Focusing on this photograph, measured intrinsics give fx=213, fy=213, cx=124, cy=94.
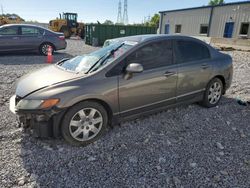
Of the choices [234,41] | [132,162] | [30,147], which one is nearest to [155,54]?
[132,162]

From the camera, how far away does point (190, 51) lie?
4062 mm

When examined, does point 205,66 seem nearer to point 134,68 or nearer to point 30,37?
point 134,68

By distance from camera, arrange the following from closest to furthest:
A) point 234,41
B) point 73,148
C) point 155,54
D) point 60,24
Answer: point 73,148 → point 155,54 → point 234,41 → point 60,24

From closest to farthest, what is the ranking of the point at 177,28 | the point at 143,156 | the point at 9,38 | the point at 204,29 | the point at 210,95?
the point at 143,156 → the point at 210,95 → the point at 9,38 → the point at 204,29 → the point at 177,28

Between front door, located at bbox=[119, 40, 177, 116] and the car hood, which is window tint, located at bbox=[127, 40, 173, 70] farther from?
the car hood

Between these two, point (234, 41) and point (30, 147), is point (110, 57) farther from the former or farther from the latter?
point (234, 41)

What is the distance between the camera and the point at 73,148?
3049 millimetres

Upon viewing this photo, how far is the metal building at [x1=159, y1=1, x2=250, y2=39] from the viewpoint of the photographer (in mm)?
20547

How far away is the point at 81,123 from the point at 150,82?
1.28 meters

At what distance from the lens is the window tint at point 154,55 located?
11.2ft

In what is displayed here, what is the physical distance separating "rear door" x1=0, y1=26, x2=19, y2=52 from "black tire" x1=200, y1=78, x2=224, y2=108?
9264mm

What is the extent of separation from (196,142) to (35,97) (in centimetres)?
244

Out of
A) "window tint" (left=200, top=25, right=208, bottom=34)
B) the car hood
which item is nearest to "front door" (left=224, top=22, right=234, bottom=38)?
"window tint" (left=200, top=25, right=208, bottom=34)

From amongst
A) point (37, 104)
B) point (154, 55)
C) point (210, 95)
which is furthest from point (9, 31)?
point (210, 95)
